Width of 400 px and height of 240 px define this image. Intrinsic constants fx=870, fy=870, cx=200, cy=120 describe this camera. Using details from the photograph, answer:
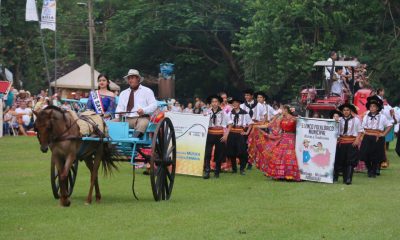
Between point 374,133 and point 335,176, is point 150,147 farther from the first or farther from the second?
point 374,133

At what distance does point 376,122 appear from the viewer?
19.3m

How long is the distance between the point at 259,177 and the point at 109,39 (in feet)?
129

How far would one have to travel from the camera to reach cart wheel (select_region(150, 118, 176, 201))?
1369 cm

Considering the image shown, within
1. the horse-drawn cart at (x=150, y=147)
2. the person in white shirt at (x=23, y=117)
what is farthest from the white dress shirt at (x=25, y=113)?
the horse-drawn cart at (x=150, y=147)

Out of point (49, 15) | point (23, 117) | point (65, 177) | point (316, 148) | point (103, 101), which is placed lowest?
point (23, 117)

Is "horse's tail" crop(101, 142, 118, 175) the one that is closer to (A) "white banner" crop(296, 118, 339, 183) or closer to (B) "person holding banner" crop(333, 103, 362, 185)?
(A) "white banner" crop(296, 118, 339, 183)

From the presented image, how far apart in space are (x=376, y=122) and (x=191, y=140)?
4.12m

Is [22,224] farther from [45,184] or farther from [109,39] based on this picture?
[109,39]

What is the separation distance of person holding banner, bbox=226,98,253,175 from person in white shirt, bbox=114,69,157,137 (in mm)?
5841

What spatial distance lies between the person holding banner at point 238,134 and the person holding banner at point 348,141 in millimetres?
2609

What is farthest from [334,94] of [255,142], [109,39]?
[109,39]

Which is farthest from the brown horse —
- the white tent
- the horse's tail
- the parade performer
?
the white tent

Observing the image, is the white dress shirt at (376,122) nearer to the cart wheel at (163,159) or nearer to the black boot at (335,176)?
the black boot at (335,176)

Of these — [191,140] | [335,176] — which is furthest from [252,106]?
[335,176]
